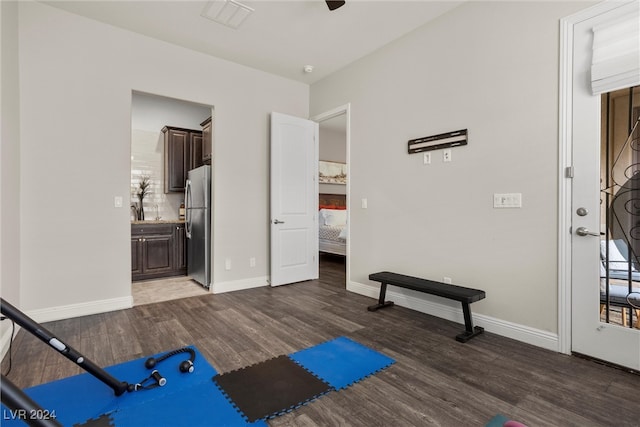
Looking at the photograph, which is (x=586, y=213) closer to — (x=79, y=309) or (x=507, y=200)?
(x=507, y=200)

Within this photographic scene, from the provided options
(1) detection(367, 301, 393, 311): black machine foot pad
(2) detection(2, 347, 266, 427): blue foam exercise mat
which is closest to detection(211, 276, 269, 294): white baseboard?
(1) detection(367, 301, 393, 311): black machine foot pad

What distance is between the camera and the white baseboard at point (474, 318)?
8.03 ft

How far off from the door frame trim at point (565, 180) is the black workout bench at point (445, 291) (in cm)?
55

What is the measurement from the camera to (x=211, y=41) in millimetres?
3609

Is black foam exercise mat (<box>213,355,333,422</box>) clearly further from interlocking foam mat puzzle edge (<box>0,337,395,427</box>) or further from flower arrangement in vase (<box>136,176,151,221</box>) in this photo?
flower arrangement in vase (<box>136,176,151,221</box>)

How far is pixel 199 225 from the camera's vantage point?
14.7 ft

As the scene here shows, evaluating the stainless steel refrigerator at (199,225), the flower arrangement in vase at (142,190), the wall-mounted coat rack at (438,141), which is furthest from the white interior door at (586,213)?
the flower arrangement in vase at (142,190)

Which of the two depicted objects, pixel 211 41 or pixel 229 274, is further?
pixel 229 274

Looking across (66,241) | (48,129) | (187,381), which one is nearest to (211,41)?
(48,129)

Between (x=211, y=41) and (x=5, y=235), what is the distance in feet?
8.91

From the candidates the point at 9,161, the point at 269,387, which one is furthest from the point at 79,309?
the point at 269,387

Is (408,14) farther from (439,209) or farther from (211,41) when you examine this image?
(211,41)

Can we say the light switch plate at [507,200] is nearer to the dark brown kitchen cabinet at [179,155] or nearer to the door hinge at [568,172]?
the door hinge at [568,172]

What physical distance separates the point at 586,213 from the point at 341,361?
2.04 m
